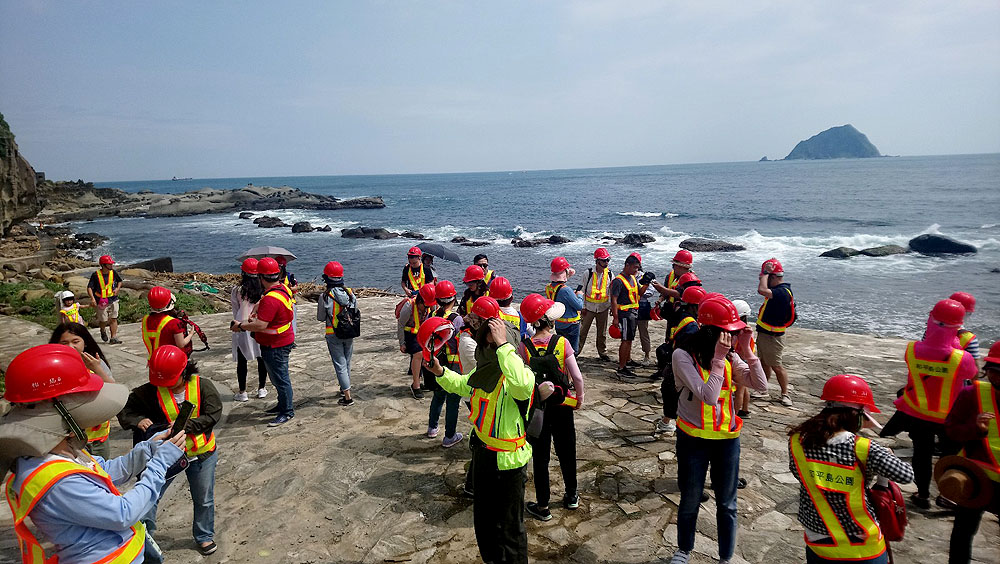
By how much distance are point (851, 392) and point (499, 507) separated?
2.28 meters

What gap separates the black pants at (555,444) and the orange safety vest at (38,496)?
2914 millimetres

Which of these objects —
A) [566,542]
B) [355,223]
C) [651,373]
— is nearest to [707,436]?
[566,542]

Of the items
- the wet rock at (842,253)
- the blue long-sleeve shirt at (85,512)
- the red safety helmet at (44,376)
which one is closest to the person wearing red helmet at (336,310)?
the blue long-sleeve shirt at (85,512)

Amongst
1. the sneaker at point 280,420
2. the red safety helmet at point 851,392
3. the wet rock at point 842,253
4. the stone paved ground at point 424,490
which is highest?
the red safety helmet at point 851,392

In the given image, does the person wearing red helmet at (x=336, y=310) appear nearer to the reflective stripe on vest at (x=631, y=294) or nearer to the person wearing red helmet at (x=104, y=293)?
the reflective stripe on vest at (x=631, y=294)

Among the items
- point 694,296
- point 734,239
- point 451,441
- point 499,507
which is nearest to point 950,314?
point 694,296

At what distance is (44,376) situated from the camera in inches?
89.1

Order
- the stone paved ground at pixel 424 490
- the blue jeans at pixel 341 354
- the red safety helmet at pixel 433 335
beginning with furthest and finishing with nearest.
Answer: the blue jeans at pixel 341 354, the stone paved ground at pixel 424 490, the red safety helmet at pixel 433 335

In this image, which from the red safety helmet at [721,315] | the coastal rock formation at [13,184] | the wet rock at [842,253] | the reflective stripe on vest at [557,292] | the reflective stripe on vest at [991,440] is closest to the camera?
the reflective stripe on vest at [991,440]

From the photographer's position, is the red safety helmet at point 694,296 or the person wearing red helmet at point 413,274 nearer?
the red safety helmet at point 694,296

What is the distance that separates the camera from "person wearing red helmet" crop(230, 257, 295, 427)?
243 inches

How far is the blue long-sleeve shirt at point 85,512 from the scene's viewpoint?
2219mm

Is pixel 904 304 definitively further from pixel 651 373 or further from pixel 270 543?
pixel 270 543

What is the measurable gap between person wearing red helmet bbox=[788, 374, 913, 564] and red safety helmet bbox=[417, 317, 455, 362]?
98.3 inches
